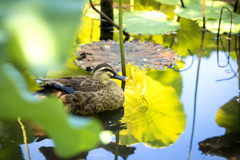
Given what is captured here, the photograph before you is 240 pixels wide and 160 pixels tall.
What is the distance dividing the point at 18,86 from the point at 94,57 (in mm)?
2590

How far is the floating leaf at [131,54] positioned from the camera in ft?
8.57

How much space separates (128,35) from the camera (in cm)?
335

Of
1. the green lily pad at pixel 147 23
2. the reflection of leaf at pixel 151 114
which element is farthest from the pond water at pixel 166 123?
the green lily pad at pixel 147 23

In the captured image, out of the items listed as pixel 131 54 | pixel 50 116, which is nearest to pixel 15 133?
pixel 50 116

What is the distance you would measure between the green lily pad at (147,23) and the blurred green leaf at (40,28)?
3305 mm

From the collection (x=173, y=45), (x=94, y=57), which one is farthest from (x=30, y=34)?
(x=173, y=45)

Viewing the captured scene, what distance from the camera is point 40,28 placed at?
0.14 meters

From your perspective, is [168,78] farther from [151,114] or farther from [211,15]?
[211,15]

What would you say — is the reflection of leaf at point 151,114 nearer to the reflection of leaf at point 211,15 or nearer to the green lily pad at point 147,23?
the green lily pad at point 147,23

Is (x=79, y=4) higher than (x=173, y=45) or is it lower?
higher

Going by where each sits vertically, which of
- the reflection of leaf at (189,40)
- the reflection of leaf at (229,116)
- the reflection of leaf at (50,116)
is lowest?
the reflection of leaf at (229,116)

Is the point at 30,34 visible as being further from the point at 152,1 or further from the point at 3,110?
the point at 152,1

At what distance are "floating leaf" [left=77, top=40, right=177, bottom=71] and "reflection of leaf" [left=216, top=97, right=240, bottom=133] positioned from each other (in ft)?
2.67

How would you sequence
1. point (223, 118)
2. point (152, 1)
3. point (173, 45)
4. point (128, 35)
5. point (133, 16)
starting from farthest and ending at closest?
point (152, 1)
point (133, 16)
point (128, 35)
point (173, 45)
point (223, 118)
